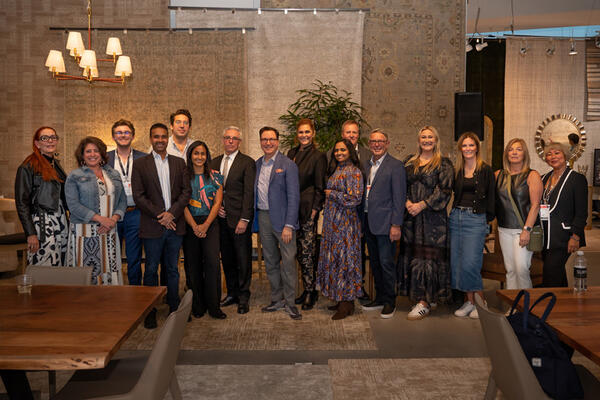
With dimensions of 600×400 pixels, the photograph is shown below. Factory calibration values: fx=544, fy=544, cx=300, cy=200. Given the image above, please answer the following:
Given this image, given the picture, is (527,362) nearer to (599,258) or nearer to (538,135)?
(599,258)

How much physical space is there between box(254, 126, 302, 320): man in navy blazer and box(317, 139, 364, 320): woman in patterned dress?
0.27m

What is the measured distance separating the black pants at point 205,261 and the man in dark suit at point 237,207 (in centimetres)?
19

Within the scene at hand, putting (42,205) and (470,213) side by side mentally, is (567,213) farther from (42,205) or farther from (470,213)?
(42,205)

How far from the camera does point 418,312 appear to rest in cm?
437

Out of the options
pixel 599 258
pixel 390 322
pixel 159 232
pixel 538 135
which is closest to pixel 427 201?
pixel 390 322

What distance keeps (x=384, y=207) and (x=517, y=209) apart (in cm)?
99

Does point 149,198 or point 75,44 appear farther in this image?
point 75,44

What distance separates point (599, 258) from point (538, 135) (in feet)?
15.6

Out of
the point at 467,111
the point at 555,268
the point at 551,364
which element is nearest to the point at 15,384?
the point at 551,364

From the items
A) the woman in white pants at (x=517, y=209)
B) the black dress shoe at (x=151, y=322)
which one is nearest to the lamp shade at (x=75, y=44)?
the black dress shoe at (x=151, y=322)

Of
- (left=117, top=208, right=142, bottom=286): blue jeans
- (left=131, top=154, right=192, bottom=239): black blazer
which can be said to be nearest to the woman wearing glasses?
(left=117, top=208, right=142, bottom=286): blue jeans

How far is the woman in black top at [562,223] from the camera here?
3.95 m

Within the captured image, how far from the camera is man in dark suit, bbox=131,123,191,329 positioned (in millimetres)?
4020

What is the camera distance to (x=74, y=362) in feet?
5.41
